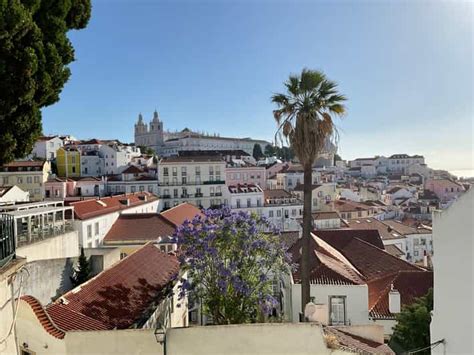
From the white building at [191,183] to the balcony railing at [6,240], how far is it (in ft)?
190

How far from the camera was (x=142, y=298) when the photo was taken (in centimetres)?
1128

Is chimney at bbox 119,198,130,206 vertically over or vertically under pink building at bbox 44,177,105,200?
under

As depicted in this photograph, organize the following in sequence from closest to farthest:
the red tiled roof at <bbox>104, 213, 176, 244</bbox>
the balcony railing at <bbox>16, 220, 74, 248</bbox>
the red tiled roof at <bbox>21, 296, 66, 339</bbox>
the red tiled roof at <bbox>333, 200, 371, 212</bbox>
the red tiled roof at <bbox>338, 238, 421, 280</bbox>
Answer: the red tiled roof at <bbox>21, 296, 66, 339</bbox>, the balcony railing at <bbox>16, 220, 74, 248</bbox>, the red tiled roof at <bbox>338, 238, 421, 280</bbox>, the red tiled roof at <bbox>104, 213, 176, 244</bbox>, the red tiled roof at <bbox>333, 200, 371, 212</bbox>

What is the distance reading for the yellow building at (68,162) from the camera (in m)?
82.7

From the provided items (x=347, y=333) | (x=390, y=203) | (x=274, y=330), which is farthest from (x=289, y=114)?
(x=390, y=203)

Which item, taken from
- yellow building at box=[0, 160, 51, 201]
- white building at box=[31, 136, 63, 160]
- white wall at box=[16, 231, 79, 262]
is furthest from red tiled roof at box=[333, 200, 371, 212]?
white building at box=[31, 136, 63, 160]

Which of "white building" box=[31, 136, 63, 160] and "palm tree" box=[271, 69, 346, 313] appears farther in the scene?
"white building" box=[31, 136, 63, 160]

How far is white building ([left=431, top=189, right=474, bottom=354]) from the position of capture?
5855 mm

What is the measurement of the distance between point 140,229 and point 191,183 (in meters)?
33.1

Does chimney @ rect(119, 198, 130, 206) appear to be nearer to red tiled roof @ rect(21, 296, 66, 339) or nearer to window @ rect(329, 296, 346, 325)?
window @ rect(329, 296, 346, 325)

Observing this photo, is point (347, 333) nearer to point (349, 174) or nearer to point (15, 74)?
point (15, 74)

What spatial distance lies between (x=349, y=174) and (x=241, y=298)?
14932 cm

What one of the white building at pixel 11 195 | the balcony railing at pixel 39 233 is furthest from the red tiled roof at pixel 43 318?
the white building at pixel 11 195

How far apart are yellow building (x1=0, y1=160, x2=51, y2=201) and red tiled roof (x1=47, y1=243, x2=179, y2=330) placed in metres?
54.9
